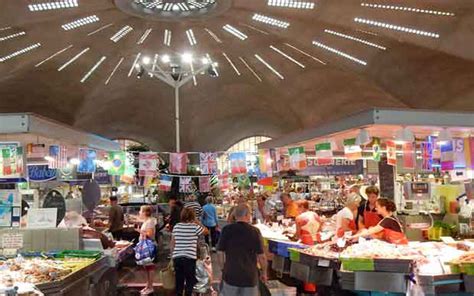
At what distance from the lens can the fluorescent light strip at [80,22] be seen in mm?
19125

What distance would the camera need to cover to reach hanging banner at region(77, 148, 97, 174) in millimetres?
9641

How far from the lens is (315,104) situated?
29.5 m

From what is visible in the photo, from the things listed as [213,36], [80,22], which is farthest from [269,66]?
[80,22]

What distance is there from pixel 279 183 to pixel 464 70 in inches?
344

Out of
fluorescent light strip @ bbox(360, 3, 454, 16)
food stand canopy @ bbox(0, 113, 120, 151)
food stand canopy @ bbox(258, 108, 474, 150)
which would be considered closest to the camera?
food stand canopy @ bbox(0, 113, 120, 151)

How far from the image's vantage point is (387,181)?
1279 centimetres

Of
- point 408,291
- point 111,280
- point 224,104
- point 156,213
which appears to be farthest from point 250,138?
point 408,291

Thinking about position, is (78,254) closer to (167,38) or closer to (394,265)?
(394,265)

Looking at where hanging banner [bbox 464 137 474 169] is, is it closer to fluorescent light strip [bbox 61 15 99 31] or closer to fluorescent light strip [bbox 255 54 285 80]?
fluorescent light strip [bbox 61 15 99 31]

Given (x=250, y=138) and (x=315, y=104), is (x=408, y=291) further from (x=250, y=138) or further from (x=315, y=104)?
(x=250, y=138)

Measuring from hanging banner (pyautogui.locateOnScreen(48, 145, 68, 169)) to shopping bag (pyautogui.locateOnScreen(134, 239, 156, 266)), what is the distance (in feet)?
6.60

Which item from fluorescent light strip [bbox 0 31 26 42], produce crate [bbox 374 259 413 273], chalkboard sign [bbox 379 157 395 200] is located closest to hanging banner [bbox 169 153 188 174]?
chalkboard sign [bbox 379 157 395 200]

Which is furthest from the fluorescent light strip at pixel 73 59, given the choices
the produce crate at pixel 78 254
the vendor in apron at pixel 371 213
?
the vendor in apron at pixel 371 213

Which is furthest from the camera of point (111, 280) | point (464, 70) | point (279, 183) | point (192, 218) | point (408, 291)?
point (279, 183)
